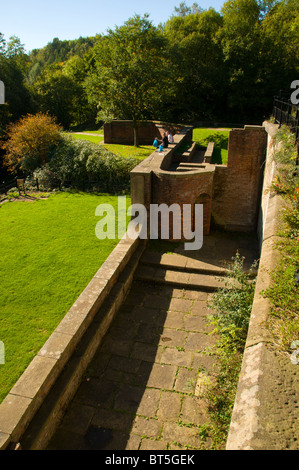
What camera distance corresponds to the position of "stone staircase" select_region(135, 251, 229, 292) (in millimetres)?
8141

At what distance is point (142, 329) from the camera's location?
684cm

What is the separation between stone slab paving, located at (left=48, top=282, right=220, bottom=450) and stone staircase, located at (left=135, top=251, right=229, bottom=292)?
60 cm

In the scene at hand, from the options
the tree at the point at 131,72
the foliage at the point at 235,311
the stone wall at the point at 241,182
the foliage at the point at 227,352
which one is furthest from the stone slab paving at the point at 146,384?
the tree at the point at 131,72

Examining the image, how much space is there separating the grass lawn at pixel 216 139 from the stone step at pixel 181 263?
8298 mm

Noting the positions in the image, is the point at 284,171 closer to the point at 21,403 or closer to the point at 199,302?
the point at 199,302

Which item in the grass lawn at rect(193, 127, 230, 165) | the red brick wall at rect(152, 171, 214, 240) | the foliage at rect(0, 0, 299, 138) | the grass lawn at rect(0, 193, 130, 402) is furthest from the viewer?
the foliage at rect(0, 0, 299, 138)

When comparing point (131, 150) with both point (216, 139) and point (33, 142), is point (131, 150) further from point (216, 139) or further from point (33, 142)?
point (33, 142)

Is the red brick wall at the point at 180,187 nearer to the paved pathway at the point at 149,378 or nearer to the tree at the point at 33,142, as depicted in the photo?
the paved pathway at the point at 149,378

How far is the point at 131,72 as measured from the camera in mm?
18016

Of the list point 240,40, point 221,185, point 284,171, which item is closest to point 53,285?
point 284,171

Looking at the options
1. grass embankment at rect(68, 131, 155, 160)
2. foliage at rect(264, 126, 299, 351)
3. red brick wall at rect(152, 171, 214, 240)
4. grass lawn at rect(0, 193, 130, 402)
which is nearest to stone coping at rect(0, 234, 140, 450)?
grass lawn at rect(0, 193, 130, 402)

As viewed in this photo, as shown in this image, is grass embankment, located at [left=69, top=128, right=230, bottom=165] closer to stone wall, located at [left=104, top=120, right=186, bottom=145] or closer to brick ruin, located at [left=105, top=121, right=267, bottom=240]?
stone wall, located at [left=104, top=120, right=186, bottom=145]

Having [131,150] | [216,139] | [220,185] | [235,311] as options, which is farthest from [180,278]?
[216,139]

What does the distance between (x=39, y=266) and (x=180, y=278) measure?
3665 millimetres
